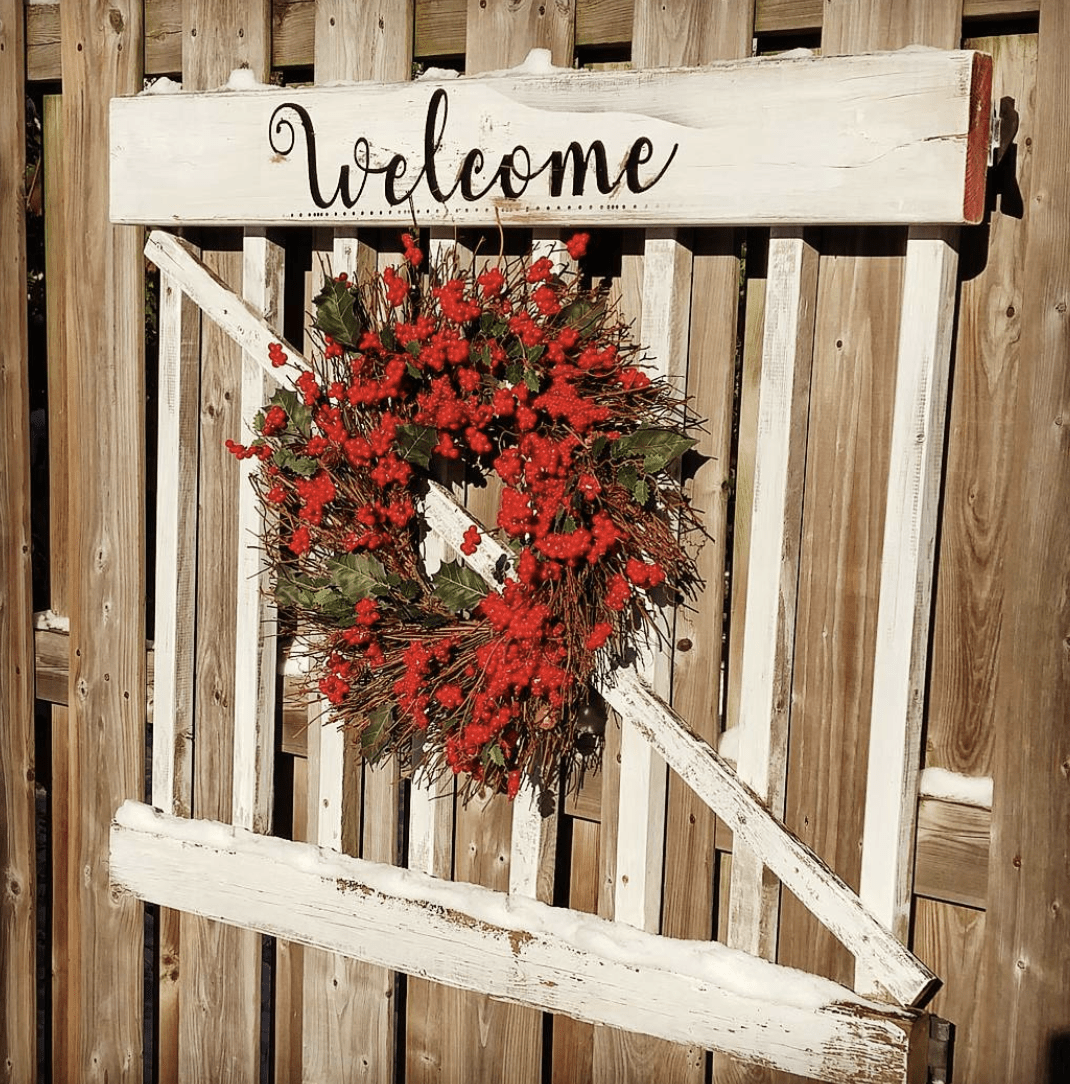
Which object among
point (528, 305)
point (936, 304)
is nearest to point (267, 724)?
point (528, 305)

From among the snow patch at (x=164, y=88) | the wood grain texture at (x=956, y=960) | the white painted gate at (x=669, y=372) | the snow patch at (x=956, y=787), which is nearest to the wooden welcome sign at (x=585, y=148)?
the white painted gate at (x=669, y=372)

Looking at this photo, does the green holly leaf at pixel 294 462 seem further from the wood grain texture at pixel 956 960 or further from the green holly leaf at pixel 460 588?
the wood grain texture at pixel 956 960

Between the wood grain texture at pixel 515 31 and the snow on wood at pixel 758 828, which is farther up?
the wood grain texture at pixel 515 31

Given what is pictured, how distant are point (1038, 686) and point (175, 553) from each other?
1.85 m

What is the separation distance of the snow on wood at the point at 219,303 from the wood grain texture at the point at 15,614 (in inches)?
19.9

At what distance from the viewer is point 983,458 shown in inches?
94.2

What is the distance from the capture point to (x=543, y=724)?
2.58 m

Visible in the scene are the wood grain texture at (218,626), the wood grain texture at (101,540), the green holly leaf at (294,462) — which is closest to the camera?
the green holly leaf at (294,462)

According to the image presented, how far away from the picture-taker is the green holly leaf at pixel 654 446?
2453mm

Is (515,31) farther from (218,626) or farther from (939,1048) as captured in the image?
(939,1048)

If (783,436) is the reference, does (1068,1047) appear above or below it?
below

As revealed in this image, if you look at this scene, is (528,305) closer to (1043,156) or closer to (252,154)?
(252,154)

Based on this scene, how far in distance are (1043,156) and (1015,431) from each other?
17.7 inches

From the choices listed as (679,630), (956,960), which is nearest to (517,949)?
(679,630)
